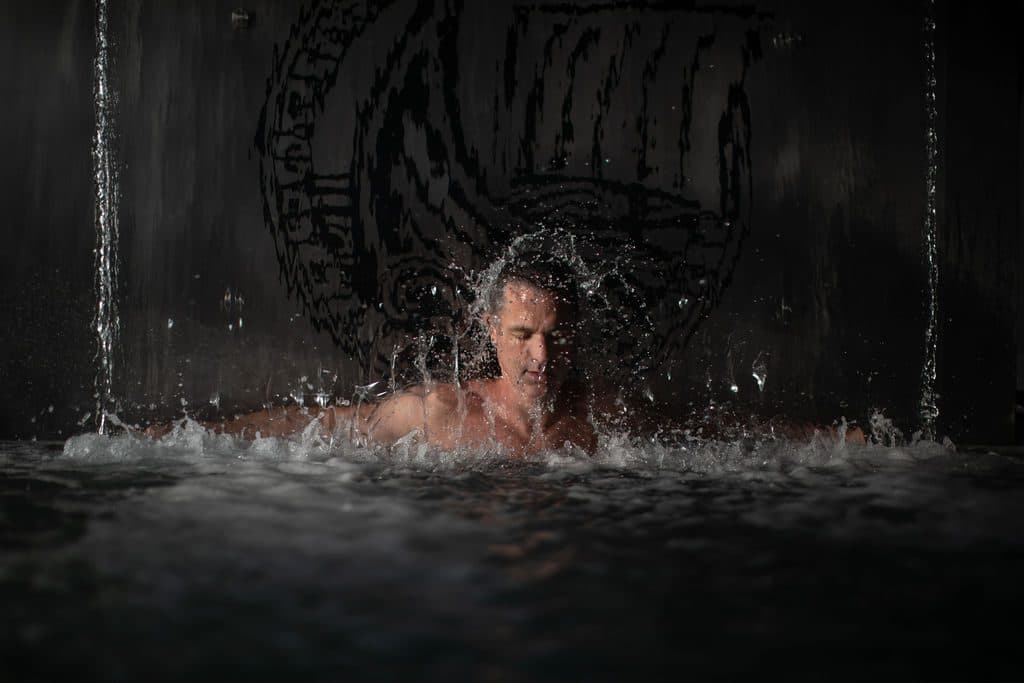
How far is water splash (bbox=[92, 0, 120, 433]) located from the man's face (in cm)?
124

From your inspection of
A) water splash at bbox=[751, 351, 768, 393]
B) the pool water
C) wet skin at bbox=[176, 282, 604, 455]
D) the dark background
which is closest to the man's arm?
wet skin at bbox=[176, 282, 604, 455]

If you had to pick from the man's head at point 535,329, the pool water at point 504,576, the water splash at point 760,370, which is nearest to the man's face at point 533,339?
the man's head at point 535,329

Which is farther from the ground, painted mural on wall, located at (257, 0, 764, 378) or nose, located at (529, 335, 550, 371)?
painted mural on wall, located at (257, 0, 764, 378)

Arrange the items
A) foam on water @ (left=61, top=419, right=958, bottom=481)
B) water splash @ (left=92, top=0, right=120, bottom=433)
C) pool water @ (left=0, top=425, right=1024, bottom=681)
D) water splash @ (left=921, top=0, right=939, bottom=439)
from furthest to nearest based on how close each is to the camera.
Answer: water splash @ (left=92, top=0, right=120, bottom=433), water splash @ (left=921, top=0, right=939, bottom=439), foam on water @ (left=61, top=419, right=958, bottom=481), pool water @ (left=0, top=425, right=1024, bottom=681)

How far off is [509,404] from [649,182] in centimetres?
78

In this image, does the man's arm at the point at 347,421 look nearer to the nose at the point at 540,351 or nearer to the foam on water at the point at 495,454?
the foam on water at the point at 495,454

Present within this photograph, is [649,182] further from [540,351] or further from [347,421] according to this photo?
[347,421]

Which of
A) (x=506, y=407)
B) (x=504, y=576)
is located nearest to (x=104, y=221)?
(x=506, y=407)

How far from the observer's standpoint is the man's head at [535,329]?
2.33 meters

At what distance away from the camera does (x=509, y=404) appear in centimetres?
236

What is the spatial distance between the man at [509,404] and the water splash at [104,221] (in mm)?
450

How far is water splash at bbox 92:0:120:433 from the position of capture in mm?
2670

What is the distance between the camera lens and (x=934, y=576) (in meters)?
0.91

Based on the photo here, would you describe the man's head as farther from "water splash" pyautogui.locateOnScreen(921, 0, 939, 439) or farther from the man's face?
"water splash" pyautogui.locateOnScreen(921, 0, 939, 439)
